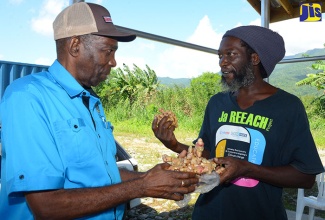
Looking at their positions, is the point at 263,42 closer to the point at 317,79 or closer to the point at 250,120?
the point at 250,120

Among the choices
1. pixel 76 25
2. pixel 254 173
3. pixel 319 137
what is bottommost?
pixel 319 137

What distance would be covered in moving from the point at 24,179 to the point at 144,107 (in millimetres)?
13499

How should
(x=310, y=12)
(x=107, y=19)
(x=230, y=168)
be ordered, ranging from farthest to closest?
1. (x=310, y=12)
2. (x=230, y=168)
3. (x=107, y=19)

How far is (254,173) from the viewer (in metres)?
1.60

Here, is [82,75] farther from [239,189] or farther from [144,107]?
[144,107]

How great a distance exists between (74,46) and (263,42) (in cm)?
95

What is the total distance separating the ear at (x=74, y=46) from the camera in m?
1.31

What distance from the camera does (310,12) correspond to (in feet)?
11.9

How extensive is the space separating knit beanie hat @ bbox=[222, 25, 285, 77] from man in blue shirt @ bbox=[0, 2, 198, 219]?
0.65 metres

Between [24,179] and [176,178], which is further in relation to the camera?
[176,178]

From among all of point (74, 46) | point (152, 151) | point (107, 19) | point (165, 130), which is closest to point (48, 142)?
point (74, 46)

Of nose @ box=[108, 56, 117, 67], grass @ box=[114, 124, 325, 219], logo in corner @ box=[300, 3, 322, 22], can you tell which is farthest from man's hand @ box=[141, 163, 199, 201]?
grass @ box=[114, 124, 325, 219]

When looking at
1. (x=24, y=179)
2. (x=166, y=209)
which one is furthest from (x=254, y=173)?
(x=166, y=209)

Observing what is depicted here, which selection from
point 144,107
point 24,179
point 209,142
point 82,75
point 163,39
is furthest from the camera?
point 144,107
